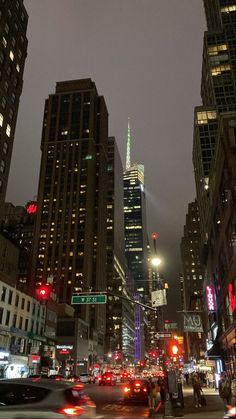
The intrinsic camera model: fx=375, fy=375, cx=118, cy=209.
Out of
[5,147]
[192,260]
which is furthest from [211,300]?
[192,260]

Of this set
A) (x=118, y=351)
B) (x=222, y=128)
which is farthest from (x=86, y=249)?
(x=222, y=128)

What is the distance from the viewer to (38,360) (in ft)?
209

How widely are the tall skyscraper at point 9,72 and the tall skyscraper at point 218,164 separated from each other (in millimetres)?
35175

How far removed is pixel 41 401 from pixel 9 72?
230 feet

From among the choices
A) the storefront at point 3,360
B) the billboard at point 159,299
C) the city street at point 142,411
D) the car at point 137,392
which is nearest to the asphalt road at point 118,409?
the city street at point 142,411

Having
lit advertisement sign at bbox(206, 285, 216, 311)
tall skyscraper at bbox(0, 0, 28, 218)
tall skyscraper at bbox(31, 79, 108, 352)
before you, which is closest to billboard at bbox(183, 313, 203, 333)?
lit advertisement sign at bbox(206, 285, 216, 311)

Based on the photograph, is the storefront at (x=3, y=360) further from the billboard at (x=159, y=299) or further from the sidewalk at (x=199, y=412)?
the billboard at (x=159, y=299)

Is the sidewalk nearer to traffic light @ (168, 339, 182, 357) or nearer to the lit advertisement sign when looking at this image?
traffic light @ (168, 339, 182, 357)

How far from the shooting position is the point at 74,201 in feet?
540

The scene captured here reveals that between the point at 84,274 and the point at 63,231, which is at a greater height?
the point at 63,231

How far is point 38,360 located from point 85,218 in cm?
9759

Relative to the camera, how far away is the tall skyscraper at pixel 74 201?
5945 inches

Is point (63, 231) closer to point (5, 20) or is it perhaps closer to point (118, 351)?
point (118, 351)

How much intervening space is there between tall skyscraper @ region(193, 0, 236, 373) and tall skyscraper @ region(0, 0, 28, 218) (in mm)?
35175
